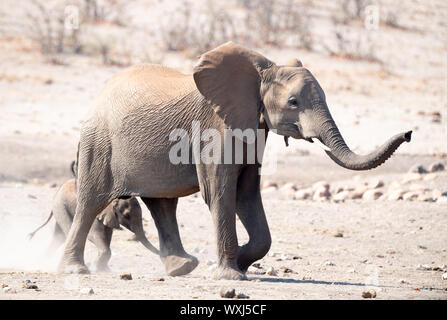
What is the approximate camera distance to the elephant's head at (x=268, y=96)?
22.8 ft

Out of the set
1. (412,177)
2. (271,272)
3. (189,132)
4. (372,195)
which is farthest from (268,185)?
(189,132)

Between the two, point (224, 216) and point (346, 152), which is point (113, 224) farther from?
point (346, 152)

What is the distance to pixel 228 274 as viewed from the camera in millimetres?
7211

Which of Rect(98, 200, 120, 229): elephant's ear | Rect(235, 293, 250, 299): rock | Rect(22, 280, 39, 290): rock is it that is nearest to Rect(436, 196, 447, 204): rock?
Rect(98, 200, 120, 229): elephant's ear

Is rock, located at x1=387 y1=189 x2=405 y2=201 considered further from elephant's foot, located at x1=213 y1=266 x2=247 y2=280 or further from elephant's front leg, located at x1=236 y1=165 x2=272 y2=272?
elephant's foot, located at x1=213 y1=266 x2=247 y2=280

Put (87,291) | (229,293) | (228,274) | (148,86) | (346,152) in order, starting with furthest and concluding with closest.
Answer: (148,86)
(228,274)
(346,152)
(87,291)
(229,293)

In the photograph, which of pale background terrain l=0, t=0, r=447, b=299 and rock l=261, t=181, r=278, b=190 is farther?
rock l=261, t=181, r=278, b=190

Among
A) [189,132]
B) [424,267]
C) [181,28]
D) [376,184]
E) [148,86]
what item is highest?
[148,86]

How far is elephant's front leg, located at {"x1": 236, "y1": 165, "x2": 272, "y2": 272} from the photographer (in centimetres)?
742

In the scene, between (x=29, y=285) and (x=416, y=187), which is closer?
(x=29, y=285)

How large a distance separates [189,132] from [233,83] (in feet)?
1.50

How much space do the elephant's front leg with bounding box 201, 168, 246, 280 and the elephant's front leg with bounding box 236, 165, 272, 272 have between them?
17 cm

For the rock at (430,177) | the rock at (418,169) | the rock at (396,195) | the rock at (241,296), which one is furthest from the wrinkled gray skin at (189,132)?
the rock at (418,169)

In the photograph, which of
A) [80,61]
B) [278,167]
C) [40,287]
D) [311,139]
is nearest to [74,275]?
[40,287]
